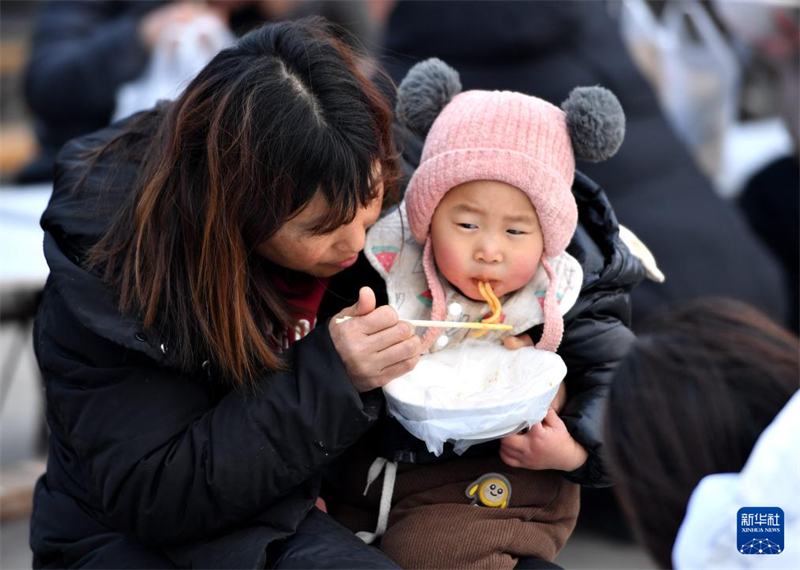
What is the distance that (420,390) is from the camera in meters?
1.37

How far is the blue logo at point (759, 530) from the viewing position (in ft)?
3.42

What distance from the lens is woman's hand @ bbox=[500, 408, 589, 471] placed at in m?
1.37

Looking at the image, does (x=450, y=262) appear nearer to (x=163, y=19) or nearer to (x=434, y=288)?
(x=434, y=288)

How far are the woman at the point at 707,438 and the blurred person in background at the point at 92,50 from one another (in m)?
2.23

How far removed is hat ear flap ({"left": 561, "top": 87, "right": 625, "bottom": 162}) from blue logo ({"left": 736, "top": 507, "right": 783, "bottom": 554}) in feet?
1.84

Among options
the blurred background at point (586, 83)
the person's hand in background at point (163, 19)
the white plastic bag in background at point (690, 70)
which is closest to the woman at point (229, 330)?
the blurred background at point (586, 83)

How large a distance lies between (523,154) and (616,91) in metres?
1.68

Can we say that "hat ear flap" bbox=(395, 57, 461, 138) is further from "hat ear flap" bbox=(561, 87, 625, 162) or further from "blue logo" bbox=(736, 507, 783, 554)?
"blue logo" bbox=(736, 507, 783, 554)

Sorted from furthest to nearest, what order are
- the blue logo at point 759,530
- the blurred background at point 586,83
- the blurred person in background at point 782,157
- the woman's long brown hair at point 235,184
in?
the blurred person in background at point 782,157
the blurred background at point 586,83
the woman's long brown hair at point 235,184
the blue logo at point 759,530

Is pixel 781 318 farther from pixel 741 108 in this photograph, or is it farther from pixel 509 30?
pixel 741 108

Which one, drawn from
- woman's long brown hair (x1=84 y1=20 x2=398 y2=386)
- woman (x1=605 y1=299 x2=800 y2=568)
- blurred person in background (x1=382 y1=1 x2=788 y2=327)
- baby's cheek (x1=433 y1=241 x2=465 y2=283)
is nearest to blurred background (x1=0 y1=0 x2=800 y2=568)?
blurred person in background (x1=382 y1=1 x2=788 y2=327)

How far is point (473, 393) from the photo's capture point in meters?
1.40

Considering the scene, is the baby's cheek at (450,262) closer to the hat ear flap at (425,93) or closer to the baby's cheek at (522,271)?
the baby's cheek at (522,271)

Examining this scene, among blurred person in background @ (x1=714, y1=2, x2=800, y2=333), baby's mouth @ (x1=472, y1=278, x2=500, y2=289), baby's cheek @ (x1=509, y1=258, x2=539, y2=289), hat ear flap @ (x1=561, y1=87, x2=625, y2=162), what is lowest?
blurred person in background @ (x1=714, y1=2, x2=800, y2=333)
